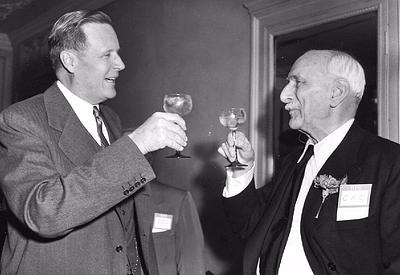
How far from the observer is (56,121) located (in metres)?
2.06

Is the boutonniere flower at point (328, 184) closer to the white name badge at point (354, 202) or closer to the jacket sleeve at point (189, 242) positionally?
the white name badge at point (354, 202)

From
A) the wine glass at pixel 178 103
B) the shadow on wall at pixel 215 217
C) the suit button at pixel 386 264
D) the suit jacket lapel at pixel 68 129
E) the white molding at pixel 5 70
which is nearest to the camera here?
the suit jacket lapel at pixel 68 129

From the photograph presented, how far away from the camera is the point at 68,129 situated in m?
2.06

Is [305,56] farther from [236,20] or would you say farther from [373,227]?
[236,20]

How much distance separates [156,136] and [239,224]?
1090 millimetres

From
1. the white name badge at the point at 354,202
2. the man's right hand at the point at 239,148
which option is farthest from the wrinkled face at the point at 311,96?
the white name badge at the point at 354,202

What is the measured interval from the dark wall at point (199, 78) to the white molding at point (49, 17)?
0.92 meters

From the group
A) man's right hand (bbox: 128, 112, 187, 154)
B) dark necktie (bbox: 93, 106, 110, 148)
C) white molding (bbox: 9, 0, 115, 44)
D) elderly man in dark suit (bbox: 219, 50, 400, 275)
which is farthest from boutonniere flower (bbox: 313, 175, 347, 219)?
white molding (bbox: 9, 0, 115, 44)

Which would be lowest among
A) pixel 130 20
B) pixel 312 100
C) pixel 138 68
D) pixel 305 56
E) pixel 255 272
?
pixel 255 272

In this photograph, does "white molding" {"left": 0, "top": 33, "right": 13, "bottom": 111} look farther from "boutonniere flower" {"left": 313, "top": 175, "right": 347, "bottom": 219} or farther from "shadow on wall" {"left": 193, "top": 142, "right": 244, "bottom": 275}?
"boutonniere flower" {"left": 313, "top": 175, "right": 347, "bottom": 219}

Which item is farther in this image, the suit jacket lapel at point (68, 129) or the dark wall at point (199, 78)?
the dark wall at point (199, 78)

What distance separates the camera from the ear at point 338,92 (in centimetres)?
257

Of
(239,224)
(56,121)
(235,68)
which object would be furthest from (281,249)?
(235,68)

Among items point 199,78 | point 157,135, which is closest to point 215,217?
point 199,78
